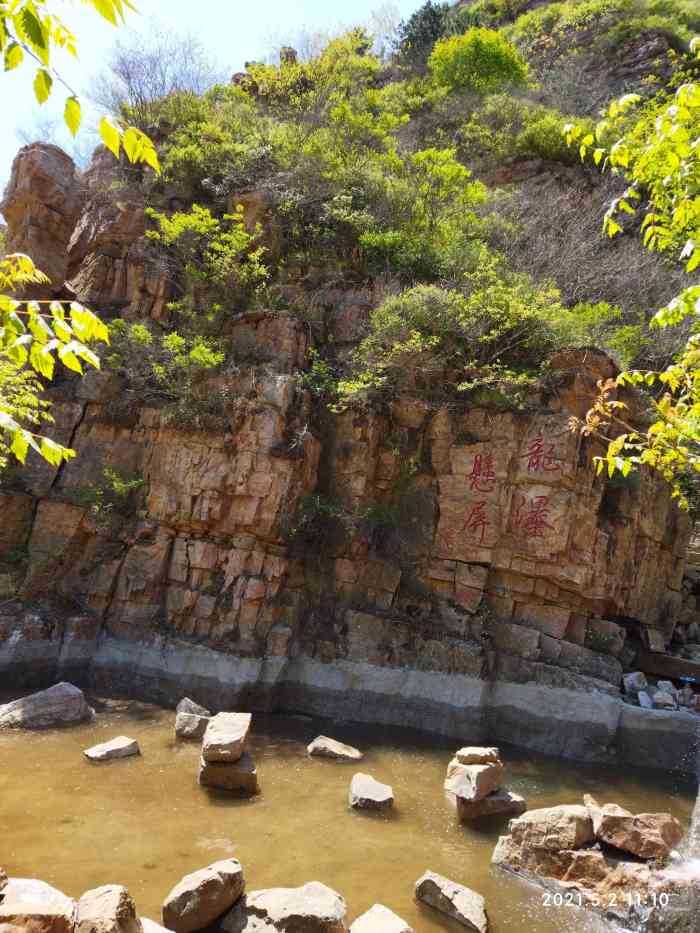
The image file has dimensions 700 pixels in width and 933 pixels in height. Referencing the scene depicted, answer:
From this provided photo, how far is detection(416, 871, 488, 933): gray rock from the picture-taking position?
198 inches

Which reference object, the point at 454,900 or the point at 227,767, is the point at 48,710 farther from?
the point at 454,900

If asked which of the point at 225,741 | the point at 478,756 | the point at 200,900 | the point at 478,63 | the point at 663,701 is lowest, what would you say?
the point at 200,900

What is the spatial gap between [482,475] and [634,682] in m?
4.50

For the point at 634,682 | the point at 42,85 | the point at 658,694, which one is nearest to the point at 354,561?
the point at 634,682

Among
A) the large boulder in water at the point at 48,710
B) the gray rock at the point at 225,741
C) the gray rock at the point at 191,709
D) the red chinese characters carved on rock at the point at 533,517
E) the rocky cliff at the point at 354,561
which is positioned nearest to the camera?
the gray rock at the point at 225,741

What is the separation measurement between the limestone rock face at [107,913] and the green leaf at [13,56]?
4610mm

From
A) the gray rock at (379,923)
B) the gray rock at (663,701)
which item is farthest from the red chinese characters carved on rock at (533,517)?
the gray rock at (379,923)

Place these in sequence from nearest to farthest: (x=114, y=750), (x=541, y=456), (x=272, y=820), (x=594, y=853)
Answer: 1. (x=594, y=853)
2. (x=272, y=820)
3. (x=114, y=750)
4. (x=541, y=456)

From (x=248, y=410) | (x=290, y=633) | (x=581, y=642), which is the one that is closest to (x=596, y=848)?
(x=581, y=642)

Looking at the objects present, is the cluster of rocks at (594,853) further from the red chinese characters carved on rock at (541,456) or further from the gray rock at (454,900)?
the red chinese characters carved on rock at (541,456)

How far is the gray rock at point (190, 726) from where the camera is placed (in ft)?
28.5

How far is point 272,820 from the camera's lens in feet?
21.9

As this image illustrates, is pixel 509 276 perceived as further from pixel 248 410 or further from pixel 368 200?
pixel 248 410

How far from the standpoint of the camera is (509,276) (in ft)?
44.4
